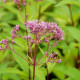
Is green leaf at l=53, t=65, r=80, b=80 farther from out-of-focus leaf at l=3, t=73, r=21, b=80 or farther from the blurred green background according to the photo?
out-of-focus leaf at l=3, t=73, r=21, b=80

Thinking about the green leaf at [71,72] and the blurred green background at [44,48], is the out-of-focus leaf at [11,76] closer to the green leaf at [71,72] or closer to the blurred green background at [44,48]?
the blurred green background at [44,48]

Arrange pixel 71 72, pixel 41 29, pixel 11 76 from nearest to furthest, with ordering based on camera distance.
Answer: pixel 41 29 < pixel 71 72 < pixel 11 76

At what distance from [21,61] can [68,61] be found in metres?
1.19

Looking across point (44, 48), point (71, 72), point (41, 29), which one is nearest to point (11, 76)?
point (44, 48)

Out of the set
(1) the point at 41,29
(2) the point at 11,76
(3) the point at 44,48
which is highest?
(1) the point at 41,29

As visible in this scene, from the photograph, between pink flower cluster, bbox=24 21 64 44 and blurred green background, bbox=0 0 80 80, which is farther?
blurred green background, bbox=0 0 80 80

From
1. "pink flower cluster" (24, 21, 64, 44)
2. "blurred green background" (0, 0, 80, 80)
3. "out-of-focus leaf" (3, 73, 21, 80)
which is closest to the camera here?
"pink flower cluster" (24, 21, 64, 44)

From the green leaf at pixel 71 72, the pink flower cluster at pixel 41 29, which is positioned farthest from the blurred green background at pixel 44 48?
the pink flower cluster at pixel 41 29

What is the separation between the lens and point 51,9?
16.8ft

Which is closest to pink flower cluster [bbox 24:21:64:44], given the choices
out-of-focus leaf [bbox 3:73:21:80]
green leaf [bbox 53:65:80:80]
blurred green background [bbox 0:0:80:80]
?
blurred green background [bbox 0:0:80:80]

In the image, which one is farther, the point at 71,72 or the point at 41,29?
the point at 71,72

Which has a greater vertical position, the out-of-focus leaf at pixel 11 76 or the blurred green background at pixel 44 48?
the blurred green background at pixel 44 48

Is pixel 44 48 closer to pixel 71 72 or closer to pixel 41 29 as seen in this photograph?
pixel 71 72

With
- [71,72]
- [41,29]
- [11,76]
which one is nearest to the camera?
[41,29]
